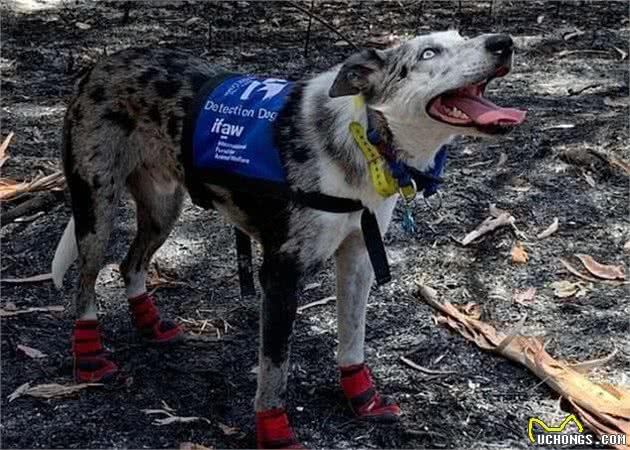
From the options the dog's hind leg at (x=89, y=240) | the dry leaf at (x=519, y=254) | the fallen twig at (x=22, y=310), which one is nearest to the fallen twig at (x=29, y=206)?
the fallen twig at (x=22, y=310)

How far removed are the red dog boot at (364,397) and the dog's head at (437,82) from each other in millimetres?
1175

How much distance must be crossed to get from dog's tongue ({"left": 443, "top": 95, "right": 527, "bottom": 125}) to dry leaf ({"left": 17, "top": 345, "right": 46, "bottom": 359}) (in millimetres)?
2324

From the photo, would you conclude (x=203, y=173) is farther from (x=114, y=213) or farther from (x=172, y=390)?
(x=172, y=390)

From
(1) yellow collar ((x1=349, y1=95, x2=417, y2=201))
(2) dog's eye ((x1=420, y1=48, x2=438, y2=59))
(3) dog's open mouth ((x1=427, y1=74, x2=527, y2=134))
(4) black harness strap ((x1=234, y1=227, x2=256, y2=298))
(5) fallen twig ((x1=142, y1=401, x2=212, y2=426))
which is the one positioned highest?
(2) dog's eye ((x1=420, y1=48, x2=438, y2=59))

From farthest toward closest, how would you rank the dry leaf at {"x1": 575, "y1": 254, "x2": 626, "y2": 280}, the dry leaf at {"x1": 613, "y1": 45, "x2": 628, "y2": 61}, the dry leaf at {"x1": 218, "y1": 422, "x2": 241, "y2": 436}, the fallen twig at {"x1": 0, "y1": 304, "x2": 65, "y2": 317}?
the dry leaf at {"x1": 613, "y1": 45, "x2": 628, "y2": 61} < the dry leaf at {"x1": 575, "y1": 254, "x2": 626, "y2": 280} < the fallen twig at {"x1": 0, "y1": 304, "x2": 65, "y2": 317} < the dry leaf at {"x1": 218, "y1": 422, "x2": 241, "y2": 436}

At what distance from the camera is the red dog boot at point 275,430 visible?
13.9 feet

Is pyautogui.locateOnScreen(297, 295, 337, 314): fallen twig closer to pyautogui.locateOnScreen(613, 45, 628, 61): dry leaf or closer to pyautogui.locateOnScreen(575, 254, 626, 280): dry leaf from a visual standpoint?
pyautogui.locateOnScreen(575, 254, 626, 280): dry leaf

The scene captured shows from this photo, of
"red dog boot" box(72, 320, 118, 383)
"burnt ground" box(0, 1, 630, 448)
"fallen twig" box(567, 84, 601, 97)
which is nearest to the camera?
"burnt ground" box(0, 1, 630, 448)

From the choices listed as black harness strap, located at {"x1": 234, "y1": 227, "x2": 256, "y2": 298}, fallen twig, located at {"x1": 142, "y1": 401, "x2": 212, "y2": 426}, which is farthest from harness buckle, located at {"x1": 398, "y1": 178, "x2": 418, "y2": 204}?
fallen twig, located at {"x1": 142, "y1": 401, "x2": 212, "y2": 426}

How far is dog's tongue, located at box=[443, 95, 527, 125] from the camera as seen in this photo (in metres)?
3.75

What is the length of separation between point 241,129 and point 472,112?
994 millimetres

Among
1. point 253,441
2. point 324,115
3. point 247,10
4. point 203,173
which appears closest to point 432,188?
point 324,115

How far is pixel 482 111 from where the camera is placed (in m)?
3.80

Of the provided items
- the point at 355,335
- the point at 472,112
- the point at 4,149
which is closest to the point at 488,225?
the point at 355,335
